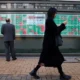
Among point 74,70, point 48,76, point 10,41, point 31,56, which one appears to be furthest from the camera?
point 31,56

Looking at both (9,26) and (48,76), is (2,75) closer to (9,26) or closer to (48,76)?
(48,76)

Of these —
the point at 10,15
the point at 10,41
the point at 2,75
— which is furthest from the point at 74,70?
the point at 10,15

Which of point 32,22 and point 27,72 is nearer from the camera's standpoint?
point 27,72

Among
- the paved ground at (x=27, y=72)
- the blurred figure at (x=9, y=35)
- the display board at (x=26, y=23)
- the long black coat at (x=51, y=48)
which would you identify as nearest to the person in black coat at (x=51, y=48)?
the long black coat at (x=51, y=48)

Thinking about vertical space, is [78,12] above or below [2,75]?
above

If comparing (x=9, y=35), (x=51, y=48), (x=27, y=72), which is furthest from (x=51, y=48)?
(x=9, y=35)

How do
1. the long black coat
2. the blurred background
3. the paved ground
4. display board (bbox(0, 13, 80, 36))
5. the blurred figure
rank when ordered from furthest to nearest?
display board (bbox(0, 13, 80, 36)) < the blurred background < the blurred figure < the paved ground < the long black coat

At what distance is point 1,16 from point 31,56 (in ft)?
7.30

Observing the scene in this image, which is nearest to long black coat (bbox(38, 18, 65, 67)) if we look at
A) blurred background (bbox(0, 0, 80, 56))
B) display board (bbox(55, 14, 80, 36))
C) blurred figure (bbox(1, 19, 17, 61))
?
blurred figure (bbox(1, 19, 17, 61))

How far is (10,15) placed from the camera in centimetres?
1420

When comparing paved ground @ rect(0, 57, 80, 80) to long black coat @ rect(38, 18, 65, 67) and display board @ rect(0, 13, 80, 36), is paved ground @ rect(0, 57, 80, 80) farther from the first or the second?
display board @ rect(0, 13, 80, 36)

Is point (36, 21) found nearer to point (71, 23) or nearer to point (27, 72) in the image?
point (71, 23)

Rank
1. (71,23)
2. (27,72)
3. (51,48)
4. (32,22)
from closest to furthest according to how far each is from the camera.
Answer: (51,48) → (27,72) → (32,22) → (71,23)

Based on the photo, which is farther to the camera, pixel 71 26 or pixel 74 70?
pixel 71 26
